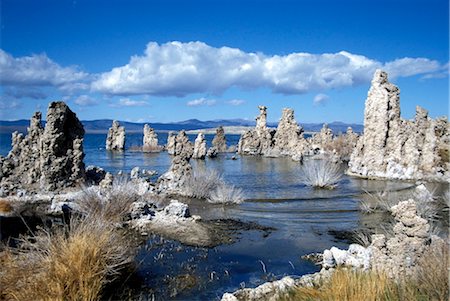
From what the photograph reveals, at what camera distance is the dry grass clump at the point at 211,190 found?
20.6m

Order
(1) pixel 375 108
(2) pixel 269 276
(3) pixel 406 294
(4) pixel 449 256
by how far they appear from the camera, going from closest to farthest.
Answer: (3) pixel 406 294, (4) pixel 449 256, (2) pixel 269 276, (1) pixel 375 108

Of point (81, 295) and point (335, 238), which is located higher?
point (81, 295)

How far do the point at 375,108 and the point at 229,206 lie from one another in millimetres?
19892

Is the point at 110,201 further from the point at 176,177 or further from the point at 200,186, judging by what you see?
the point at 176,177

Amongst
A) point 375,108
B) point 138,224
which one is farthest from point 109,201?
point 375,108

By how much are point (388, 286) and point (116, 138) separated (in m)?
72.5

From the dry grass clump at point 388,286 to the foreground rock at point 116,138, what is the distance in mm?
70294

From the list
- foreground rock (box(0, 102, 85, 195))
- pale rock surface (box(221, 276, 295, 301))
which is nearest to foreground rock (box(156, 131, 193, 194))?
foreground rock (box(0, 102, 85, 195))

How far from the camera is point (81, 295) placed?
715 centimetres

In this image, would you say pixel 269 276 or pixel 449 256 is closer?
pixel 449 256

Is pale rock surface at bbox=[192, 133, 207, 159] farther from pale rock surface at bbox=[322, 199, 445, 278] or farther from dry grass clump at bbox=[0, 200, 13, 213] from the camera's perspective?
pale rock surface at bbox=[322, 199, 445, 278]

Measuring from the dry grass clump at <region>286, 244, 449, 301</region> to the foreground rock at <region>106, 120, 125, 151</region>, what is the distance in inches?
2767

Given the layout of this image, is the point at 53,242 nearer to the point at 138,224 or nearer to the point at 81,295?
the point at 81,295

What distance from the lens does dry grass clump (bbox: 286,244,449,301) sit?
5.33 meters
